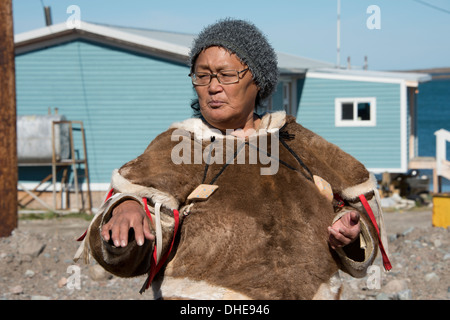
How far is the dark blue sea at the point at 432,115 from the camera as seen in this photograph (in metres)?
51.4

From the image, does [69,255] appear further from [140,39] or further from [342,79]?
[342,79]

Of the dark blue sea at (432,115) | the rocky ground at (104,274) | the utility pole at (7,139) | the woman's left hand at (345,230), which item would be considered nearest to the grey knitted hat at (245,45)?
the woman's left hand at (345,230)

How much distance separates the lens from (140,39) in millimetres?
14680

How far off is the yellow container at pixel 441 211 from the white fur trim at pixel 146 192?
7956 mm

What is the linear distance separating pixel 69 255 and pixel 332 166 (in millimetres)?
6130

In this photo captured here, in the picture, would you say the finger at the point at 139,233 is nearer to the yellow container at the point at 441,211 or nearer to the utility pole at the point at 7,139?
the utility pole at the point at 7,139

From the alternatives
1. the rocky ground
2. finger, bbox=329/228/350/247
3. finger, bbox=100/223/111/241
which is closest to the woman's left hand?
finger, bbox=329/228/350/247

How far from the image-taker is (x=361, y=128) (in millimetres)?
16953

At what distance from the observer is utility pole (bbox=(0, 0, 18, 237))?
28.9 ft

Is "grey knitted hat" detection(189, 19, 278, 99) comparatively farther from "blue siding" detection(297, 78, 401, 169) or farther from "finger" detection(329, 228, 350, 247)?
"blue siding" detection(297, 78, 401, 169)

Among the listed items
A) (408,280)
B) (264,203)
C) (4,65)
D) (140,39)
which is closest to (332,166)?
(264,203)

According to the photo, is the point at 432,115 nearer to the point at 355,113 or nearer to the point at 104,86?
the point at 355,113

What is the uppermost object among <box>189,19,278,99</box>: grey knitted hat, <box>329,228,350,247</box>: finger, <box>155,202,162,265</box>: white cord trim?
<box>189,19,278,99</box>: grey knitted hat

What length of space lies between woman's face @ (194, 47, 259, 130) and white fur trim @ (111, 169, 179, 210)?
502 millimetres
